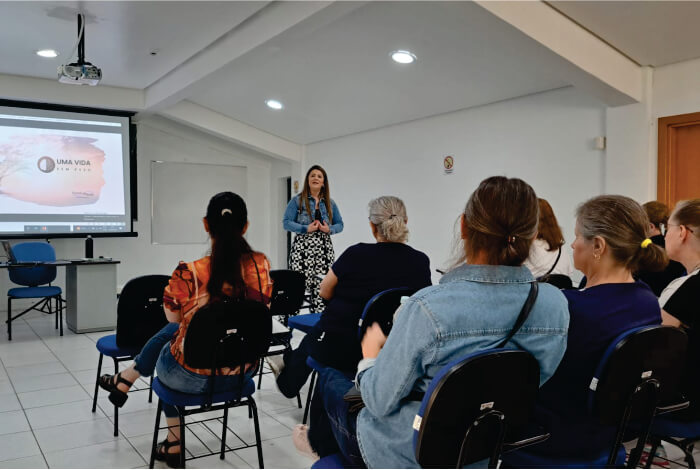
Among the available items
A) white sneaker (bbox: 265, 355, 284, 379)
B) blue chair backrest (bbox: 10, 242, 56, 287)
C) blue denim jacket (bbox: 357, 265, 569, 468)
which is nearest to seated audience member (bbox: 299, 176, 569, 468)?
blue denim jacket (bbox: 357, 265, 569, 468)

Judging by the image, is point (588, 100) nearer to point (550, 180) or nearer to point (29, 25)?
point (550, 180)

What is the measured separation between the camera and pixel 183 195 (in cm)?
824

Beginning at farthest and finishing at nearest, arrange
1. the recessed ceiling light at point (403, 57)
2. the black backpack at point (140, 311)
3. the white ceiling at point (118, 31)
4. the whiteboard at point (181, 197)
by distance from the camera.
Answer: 1. the whiteboard at point (181, 197)
2. the recessed ceiling light at point (403, 57)
3. the white ceiling at point (118, 31)
4. the black backpack at point (140, 311)

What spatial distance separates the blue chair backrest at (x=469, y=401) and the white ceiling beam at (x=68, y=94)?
6.65m

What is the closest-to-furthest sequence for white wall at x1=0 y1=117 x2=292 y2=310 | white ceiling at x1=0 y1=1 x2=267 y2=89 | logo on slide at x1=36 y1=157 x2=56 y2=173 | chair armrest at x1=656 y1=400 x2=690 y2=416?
1. chair armrest at x1=656 y1=400 x2=690 y2=416
2. white ceiling at x1=0 y1=1 x2=267 y2=89
3. logo on slide at x1=36 y1=157 x2=56 y2=173
4. white wall at x1=0 y1=117 x2=292 y2=310

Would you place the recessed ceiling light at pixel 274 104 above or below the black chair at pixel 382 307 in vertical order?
above

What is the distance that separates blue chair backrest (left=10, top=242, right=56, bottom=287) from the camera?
18.7 feet

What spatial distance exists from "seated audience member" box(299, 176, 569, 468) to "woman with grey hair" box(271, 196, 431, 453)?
1148 millimetres

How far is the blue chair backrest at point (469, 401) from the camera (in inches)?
45.0

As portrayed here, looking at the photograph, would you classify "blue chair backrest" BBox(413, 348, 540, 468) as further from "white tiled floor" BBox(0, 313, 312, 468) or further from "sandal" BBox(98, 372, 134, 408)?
"sandal" BBox(98, 372, 134, 408)

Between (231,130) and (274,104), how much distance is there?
3.84 ft

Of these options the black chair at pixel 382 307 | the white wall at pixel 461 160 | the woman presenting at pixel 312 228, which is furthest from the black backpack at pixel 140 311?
the white wall at pixel 461 160

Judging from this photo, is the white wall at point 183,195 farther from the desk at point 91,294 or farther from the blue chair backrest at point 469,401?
the blue chair backrest at point 469,401

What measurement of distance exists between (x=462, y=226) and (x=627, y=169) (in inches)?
137
